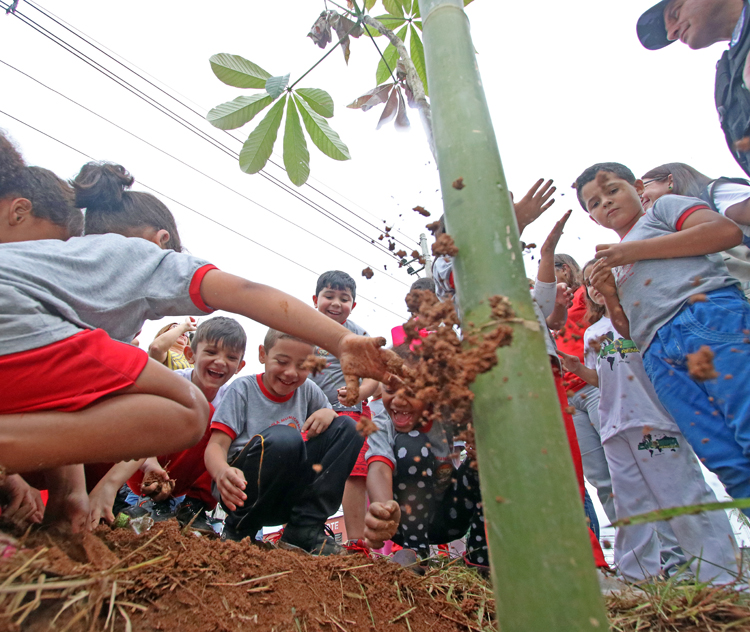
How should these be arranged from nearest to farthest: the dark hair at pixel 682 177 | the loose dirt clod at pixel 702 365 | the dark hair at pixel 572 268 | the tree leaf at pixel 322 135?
the loose dirt clod at pixel 702 365
the dark hair at pixel 682 177
the tree leaf at pixel 322 135
the dark hair at pixel 572 268

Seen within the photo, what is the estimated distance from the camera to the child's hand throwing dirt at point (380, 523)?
1299mm

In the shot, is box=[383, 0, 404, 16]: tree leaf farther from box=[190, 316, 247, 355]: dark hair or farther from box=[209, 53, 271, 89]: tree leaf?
box=[190, 316, 247, 355]: dark hair

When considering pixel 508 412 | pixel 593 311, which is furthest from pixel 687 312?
pixel 508 412

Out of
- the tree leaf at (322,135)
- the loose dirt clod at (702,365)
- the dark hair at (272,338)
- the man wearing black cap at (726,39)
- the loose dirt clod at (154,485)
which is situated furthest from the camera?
the dark hair at (272,338)

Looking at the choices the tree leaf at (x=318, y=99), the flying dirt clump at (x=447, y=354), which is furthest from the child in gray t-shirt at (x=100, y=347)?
the tree leaf at (x=318, y=99)

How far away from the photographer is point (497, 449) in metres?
0.60

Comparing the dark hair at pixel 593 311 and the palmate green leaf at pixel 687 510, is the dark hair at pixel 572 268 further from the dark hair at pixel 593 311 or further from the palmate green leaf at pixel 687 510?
the palmate green leaf at pixel 687 510

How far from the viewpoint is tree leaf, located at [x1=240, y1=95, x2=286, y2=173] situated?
5.88 feet

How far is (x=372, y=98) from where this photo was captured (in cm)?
212

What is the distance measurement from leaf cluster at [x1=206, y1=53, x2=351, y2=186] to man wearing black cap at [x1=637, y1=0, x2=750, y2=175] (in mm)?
1338

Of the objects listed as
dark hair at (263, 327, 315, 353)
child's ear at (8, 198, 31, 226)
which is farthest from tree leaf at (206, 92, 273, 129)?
dark hair at (263, 327, 315, 353)

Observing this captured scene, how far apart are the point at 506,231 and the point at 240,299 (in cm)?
66

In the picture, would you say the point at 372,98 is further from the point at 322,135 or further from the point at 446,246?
the point at 446,246

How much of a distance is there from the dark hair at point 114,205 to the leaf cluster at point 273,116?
1.34ft
